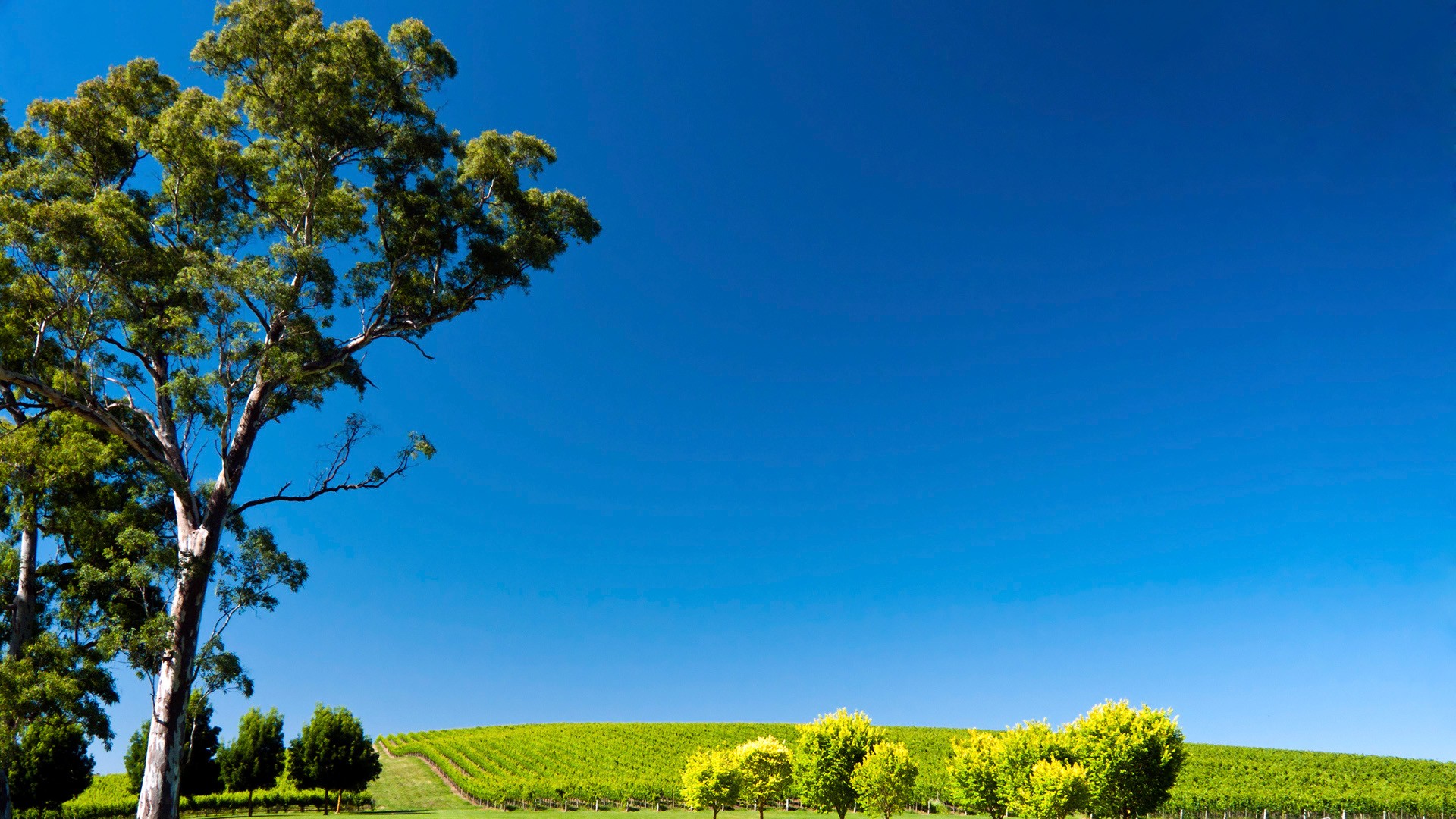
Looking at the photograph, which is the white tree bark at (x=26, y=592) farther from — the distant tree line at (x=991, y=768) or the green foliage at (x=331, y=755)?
the green foliage at (x=331, y=755)

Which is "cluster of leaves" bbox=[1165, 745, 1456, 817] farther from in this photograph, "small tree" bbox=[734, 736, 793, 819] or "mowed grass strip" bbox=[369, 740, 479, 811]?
"mowed grass strip" bbox=[369, 740, 479, 811]

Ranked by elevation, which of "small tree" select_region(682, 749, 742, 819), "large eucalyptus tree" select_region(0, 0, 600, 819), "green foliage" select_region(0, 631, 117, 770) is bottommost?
"small tree" select_region(682, 749, 742, 819)

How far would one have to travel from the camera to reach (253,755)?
49531 mm

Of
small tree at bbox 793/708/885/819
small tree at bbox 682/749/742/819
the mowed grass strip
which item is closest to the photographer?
small tree at bbox 793/708/885/819

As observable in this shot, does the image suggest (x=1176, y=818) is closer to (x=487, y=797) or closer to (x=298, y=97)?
(x=487, y=797)

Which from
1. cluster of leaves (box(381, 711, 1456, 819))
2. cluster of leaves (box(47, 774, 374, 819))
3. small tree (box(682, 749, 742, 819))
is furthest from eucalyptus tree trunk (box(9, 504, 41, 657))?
cluster of leaves (box(381, 711, 1456, 819))

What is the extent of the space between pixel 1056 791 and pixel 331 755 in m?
43.5

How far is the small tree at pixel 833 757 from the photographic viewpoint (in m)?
39.4

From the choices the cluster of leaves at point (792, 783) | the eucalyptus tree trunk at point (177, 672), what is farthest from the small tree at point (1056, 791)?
the eucalyptus tree trunk at point (177, 672)

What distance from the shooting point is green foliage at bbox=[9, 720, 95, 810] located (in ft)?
120

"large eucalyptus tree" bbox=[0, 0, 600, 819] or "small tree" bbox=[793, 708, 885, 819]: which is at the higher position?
"large eucalyptus tree" bbox=[0, 0, 600, 819]

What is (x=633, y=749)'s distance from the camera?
2982 inches

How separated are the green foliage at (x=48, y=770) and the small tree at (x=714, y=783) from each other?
98.6 ft

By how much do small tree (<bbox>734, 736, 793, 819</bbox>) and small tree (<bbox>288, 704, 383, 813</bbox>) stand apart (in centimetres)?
2641
